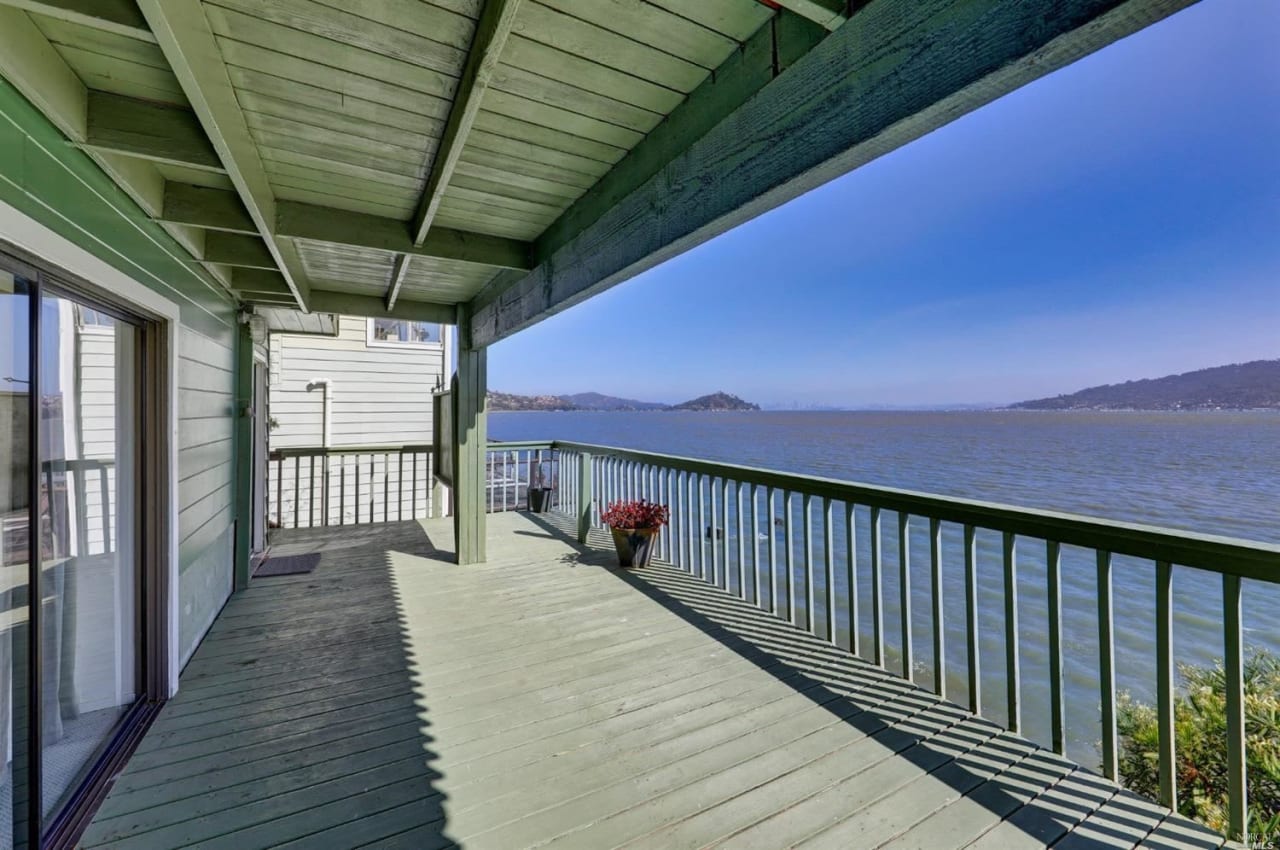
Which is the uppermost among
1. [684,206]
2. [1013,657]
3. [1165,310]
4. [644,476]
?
[1165,310]

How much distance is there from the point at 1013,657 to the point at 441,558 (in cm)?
425

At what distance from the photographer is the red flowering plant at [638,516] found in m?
4.39

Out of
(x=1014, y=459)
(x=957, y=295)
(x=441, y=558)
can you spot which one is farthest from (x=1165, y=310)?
(x=441, y=558)

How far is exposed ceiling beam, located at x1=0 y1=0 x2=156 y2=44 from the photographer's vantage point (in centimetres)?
103

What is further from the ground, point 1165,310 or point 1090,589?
point 1165,310

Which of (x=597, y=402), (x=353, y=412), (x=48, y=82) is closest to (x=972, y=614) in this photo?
(x=48, y=82)

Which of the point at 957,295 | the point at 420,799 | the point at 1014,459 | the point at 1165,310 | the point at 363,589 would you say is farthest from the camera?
the point at 957,295

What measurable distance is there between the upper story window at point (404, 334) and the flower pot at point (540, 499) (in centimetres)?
276

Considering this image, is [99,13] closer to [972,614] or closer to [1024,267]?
[972,614]

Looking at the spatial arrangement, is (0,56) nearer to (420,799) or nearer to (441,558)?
(420,799)

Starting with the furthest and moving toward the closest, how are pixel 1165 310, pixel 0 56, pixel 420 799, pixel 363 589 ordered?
pixel 1165 310, pixel 363 589, pixel 420 799, pixel 0 56

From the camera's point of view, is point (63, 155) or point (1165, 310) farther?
point (1165, 310)

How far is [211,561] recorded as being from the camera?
326 cm

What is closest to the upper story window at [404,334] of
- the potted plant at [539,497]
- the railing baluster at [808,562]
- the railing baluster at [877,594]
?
the potted plant at [539,497]
